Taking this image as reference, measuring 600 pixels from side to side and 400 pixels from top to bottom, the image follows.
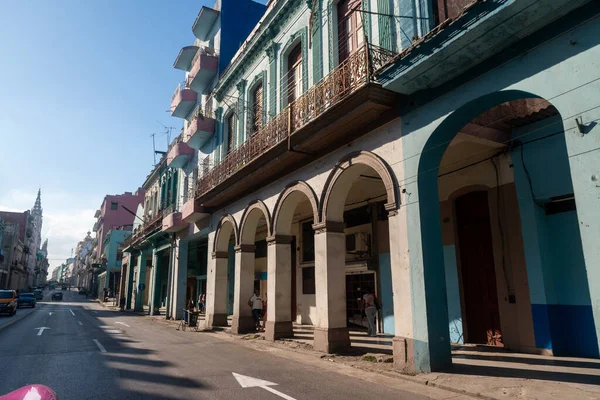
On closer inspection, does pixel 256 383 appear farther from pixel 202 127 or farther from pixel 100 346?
pixel 202 127

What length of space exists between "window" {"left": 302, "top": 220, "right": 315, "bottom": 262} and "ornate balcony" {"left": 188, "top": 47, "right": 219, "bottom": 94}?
9.40 m

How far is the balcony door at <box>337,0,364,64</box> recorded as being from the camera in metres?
10.9

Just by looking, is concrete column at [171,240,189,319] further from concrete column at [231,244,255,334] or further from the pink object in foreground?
the pink object in foreground

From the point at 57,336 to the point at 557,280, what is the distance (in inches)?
619

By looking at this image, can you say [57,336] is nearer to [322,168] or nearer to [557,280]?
[322,168]

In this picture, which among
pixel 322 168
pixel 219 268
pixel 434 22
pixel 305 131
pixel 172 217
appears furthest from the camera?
pixel 172 217

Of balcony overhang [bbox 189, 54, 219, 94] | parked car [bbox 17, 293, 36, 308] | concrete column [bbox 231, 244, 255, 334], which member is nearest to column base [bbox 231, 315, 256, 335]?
concrete column [bbox 231, 244, 255, 334]

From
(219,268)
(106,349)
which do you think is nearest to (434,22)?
Answer: (106,349)

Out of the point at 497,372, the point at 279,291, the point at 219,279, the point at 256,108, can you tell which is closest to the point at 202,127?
the point at 256,108

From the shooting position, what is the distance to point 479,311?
10.8 meters

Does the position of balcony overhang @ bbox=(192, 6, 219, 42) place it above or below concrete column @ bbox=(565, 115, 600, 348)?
above

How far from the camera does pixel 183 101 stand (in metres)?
24.0

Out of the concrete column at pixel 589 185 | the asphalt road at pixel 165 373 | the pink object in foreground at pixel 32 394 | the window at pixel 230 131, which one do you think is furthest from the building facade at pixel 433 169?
the pink object in foreground at pixel 32 394

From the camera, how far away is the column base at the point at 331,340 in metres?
10.1
